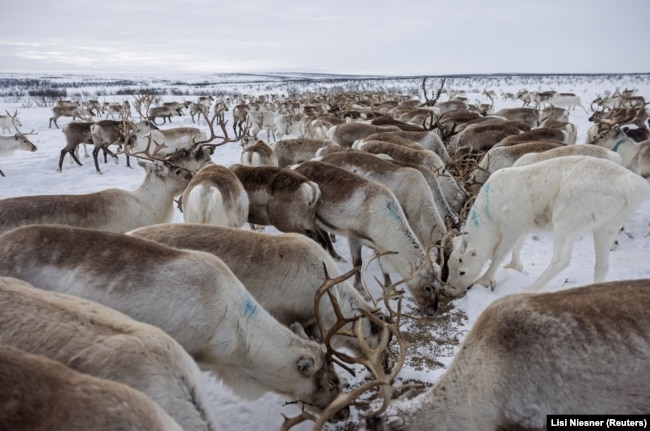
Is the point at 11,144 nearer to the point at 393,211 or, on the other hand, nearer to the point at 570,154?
the point at 393,211

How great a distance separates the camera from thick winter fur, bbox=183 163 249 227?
4418mm

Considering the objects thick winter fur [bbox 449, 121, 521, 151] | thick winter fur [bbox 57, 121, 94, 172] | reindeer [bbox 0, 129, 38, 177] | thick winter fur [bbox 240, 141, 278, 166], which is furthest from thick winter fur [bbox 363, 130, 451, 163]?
reindeer [bbox 0, 129, 38, 177]

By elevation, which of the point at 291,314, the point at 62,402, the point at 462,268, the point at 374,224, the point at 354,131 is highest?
the point at 354,131

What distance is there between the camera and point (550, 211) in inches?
173

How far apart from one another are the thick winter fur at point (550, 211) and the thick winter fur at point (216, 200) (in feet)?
8.27

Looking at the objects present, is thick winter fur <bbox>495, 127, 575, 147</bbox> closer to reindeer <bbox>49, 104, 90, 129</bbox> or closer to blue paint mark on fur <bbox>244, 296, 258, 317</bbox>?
blue paint mark on fur <bbox>244, 296, 258, 317</bbox>

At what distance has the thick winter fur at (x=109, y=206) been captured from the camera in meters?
4.40

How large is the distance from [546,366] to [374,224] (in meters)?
2.88

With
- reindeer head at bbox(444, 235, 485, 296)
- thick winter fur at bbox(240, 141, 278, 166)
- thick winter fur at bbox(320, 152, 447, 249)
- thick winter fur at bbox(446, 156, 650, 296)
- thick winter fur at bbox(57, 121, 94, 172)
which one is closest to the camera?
thick winter fur at bbox(446, 156, 650, 296)

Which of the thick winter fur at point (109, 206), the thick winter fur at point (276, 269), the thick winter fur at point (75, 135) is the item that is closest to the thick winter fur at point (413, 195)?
the thick winter fur at point (276, 269)

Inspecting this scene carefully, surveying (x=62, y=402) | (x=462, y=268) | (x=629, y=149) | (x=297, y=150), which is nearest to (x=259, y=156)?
(x=297, y=150)

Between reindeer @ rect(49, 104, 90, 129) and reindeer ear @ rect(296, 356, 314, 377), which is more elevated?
reindeer @ rect(49, 104, 90, 129)

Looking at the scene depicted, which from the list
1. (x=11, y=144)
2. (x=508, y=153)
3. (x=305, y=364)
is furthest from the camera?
(x=11, y=144)

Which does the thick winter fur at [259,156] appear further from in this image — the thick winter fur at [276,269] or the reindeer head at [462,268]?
the thick winter fur at [276,269]
